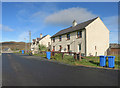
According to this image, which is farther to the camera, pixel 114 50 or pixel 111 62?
pixel 114 50

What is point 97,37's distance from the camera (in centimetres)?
2042

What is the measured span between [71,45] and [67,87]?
728 inches

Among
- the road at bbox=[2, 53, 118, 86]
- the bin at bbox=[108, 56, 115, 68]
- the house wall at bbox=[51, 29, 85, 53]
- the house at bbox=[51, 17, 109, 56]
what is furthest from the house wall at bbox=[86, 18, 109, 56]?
the road at bbox=[2, 53, 118, 86]

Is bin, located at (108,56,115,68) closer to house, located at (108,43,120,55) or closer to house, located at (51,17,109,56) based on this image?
house, located at (51,17,109,56)

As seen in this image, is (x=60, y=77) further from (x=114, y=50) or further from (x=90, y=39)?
(x=114, y=50)

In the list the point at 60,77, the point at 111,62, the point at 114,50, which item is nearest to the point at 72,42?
the point at 114,50

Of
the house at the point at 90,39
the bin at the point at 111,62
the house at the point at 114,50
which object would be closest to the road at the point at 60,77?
the bin at the point at 111,62

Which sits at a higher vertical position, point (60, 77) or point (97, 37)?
point (97, 37)

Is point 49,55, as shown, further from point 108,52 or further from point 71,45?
point 108,52

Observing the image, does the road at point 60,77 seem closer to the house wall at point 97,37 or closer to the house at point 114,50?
the house wall at point 97,37

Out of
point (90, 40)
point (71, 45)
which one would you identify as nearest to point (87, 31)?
point (90, 40)

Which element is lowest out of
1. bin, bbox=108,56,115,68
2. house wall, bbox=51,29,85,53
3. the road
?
the road

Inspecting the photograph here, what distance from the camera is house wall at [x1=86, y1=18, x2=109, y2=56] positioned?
18972 millimetres

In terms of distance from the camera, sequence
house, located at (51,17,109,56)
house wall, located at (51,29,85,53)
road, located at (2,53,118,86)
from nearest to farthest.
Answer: road, located at (2,53,118,86), house, located at (51,17,109,56), house wall, located at (51,29,85,53)
